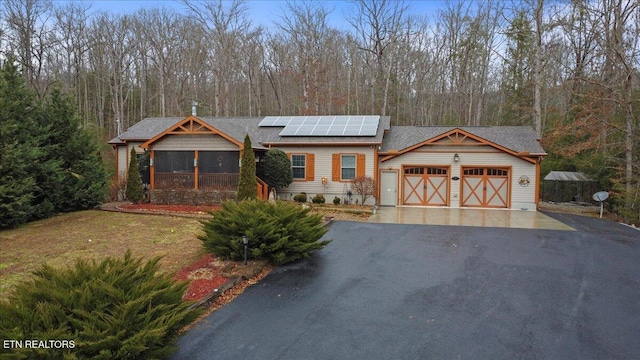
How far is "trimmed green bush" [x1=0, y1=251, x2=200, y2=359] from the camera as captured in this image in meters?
3.20

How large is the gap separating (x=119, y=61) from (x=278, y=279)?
32.7 m

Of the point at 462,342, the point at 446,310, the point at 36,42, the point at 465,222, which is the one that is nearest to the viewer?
the point at 462,342

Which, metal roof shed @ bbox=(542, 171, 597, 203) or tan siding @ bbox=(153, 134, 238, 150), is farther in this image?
metal roof shed @ bbox=(542, 171, 597, 203)

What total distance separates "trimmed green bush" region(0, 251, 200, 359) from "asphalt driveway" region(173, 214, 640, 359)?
2.66 feet

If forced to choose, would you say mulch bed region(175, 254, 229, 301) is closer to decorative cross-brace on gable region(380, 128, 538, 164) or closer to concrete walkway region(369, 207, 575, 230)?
concrete walkway region(369, 207, 575, 230)

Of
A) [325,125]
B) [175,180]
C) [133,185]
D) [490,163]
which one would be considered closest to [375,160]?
[325,125]

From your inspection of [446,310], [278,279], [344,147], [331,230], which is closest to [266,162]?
[344,147]

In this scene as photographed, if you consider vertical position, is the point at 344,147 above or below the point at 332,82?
below

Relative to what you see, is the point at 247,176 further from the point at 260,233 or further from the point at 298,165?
the point at 260,233

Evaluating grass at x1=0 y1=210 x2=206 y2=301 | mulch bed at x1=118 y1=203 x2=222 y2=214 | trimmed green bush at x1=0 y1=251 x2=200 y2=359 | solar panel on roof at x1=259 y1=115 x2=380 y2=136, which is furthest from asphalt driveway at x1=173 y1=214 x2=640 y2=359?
solar panel on roof at x1=259 y1=115 x2=380 y2=136

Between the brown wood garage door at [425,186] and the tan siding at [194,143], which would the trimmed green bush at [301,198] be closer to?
the tan siding at [194,143]

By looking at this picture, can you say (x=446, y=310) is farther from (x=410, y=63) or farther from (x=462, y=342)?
(x=410, y=63)

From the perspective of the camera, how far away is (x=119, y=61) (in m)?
32.6

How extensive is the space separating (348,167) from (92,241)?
1125 cm
